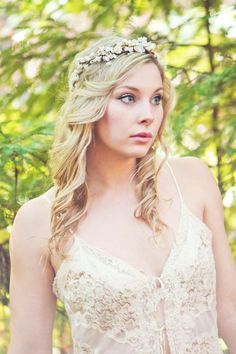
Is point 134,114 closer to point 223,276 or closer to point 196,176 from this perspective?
point 196,176

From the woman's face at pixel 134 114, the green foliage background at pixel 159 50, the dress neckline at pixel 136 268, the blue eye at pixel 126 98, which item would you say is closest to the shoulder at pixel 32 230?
the dress neckline at pixel 136 268

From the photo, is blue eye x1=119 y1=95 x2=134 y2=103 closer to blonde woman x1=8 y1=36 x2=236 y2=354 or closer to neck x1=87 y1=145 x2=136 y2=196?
blonde woman x1=8 y1=36 x2=236 y2=354

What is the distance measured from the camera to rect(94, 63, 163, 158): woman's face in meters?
2.68

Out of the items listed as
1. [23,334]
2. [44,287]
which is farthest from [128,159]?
[23,334]

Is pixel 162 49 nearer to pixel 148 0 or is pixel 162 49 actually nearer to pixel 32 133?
pixel 148 0

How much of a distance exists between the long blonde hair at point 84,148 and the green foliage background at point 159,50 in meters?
0.87

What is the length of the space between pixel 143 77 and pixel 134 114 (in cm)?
13

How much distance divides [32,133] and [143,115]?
2.99 ft

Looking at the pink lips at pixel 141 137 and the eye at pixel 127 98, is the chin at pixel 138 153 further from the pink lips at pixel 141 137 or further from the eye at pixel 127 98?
the eye at pixel 127 98

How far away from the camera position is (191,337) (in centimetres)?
272

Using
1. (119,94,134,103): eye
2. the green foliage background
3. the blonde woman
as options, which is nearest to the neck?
the blonde woman

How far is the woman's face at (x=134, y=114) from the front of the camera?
8.80 feet

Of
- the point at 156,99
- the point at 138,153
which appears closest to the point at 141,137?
the point at 138,153

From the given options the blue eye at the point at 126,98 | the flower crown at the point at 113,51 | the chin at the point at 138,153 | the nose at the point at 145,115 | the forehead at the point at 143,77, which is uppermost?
the flower crown at the point at 113,51
